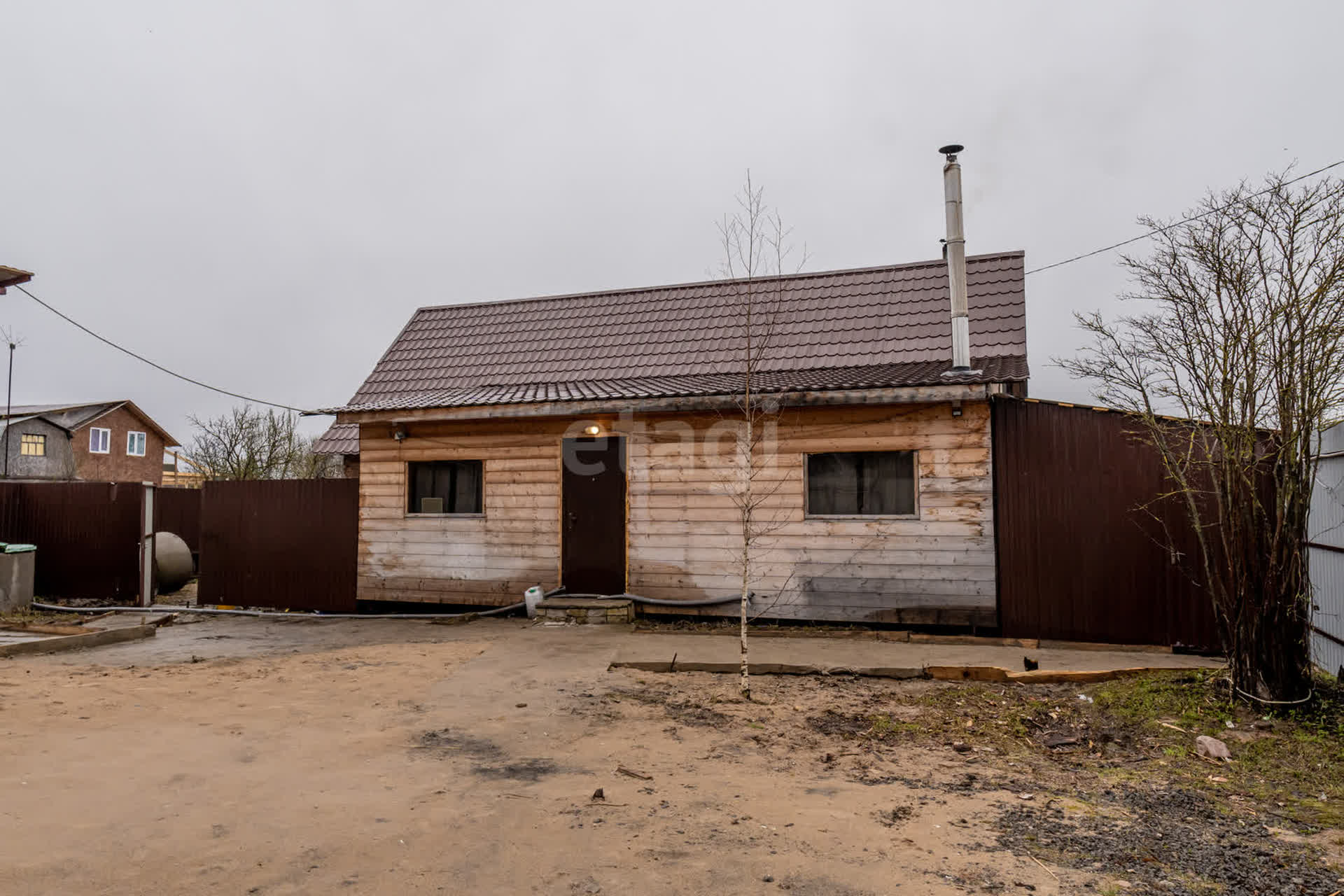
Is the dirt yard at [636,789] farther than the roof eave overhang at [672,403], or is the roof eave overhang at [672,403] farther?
the roof eave overhang at [672,403]

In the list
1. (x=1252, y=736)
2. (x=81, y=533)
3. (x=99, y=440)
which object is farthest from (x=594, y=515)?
(x=99, y=440)

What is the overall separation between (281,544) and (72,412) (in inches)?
1193

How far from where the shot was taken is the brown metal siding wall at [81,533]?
13453mm

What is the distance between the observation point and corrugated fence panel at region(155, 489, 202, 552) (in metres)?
17.4

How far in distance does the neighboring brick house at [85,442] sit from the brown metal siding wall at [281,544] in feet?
74.1

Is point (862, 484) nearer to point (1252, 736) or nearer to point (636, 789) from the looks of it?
point (1252, 736)

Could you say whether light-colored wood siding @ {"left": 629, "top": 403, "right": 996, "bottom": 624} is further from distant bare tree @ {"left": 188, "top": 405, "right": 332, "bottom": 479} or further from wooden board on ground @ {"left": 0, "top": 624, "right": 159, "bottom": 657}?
distant bare tree @ {"left": 188, "top": 405, "right": 332, "bottom": 479}

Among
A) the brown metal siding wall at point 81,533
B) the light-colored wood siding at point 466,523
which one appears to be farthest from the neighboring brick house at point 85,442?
the light-colored wood siding at point 466,523

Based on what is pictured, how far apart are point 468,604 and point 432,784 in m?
7.08

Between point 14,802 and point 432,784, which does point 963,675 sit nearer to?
point 432,784

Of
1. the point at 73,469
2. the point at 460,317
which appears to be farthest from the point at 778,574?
the point at 73,469

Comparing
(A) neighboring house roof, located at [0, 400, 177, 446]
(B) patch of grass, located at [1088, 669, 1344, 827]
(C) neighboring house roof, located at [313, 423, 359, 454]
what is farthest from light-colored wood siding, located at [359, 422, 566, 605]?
(A) neighboring house roof, located at [0, 400, 177, 446]

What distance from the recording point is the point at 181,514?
57.5ft

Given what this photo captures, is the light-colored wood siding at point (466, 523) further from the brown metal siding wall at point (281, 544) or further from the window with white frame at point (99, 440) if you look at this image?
the window with white frame at point (99, 440)
